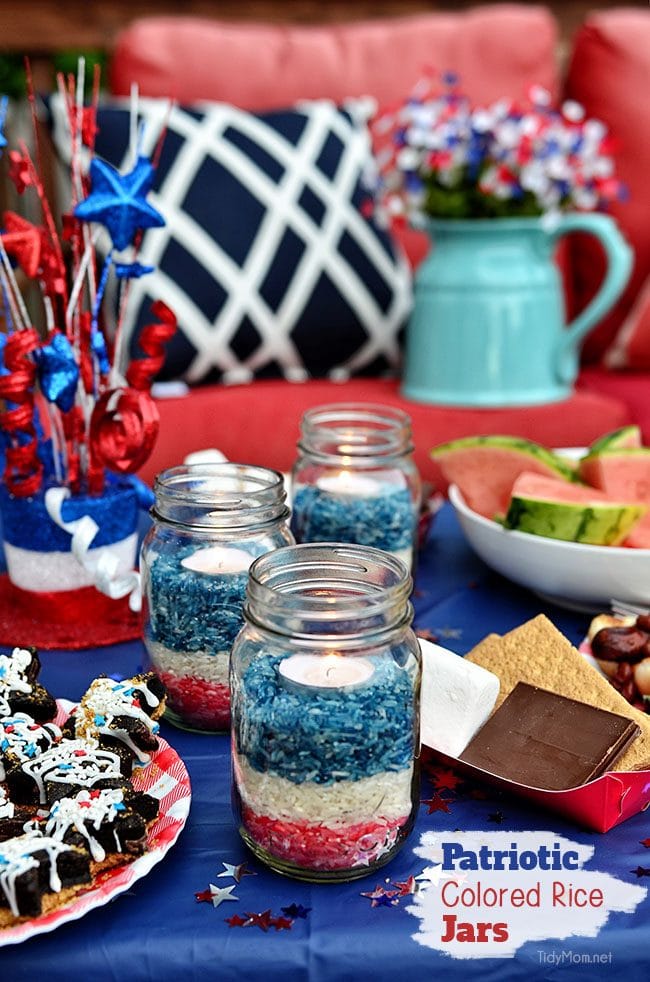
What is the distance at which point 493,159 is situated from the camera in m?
1.92

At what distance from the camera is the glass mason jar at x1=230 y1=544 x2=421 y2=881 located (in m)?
0.64

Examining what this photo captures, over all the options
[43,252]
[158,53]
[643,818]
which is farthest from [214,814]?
[158,53]

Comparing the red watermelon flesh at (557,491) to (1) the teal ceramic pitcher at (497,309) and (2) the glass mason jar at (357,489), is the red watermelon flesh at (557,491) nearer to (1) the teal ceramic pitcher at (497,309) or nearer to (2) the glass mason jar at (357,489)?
(2) the glass mason jar at (357,489)

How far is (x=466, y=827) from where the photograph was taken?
729 millimetres

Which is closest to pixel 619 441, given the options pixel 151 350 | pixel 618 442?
pixel 618 442

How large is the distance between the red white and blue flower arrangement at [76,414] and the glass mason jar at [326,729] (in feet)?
1.29

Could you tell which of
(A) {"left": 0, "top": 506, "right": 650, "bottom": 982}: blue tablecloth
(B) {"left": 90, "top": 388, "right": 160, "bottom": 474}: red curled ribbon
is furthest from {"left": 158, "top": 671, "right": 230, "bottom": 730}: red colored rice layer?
(B) {"left": 90, "top": 388, "right": 160, "bottom": 474}: red curled ribbon

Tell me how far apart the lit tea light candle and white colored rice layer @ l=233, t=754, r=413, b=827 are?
0.19 ft

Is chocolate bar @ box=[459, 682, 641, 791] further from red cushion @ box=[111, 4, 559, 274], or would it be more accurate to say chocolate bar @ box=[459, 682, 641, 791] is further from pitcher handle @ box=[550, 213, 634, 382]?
red cushion @ box=[111, 4, 559, 274]

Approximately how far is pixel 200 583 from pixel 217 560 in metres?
0.03

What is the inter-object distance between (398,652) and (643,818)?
222 mm

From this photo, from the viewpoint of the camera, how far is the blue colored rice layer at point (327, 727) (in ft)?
2.10

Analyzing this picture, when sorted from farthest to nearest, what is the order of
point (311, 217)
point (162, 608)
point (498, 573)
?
point (311, 217)
point (498, 573)
point (162, 608)

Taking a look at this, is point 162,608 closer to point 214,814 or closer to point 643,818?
point 214,814
